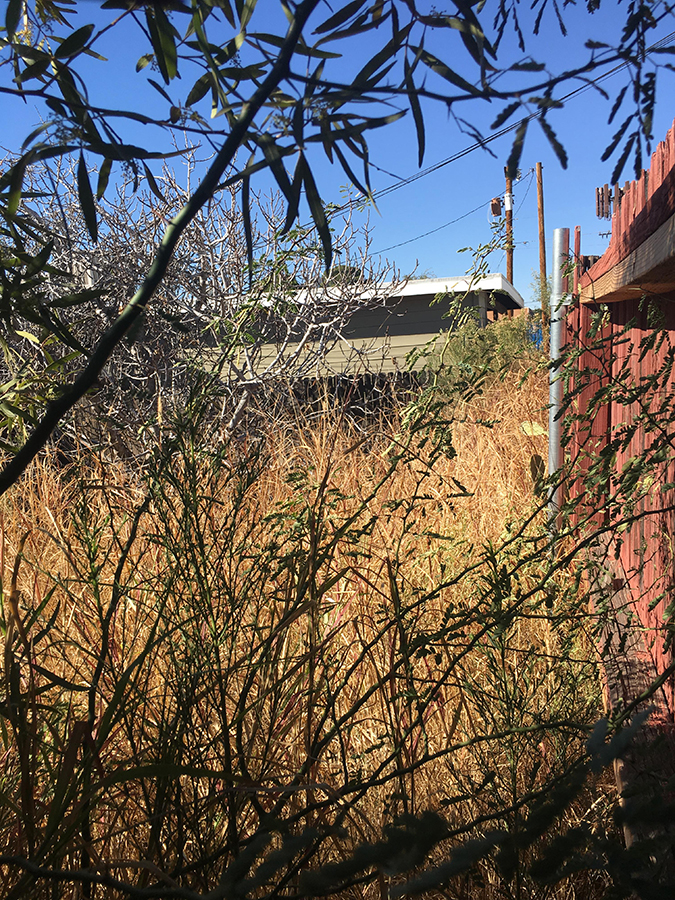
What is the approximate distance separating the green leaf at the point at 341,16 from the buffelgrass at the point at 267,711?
85 centimetres

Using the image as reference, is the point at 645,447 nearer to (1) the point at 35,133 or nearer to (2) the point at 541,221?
(1) the point at 35,133

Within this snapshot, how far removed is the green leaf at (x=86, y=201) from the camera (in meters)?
1.06

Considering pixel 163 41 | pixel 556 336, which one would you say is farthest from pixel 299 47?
pixel 556 336

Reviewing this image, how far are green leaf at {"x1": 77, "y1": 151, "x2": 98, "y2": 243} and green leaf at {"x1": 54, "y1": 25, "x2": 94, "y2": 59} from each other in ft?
0.57

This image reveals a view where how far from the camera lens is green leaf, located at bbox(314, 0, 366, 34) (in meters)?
1.16

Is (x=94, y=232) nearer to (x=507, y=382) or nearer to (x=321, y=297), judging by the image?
(x=321, y=297)

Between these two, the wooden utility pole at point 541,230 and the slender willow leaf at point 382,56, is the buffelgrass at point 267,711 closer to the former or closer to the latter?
the slender willow leaf at point 382,56

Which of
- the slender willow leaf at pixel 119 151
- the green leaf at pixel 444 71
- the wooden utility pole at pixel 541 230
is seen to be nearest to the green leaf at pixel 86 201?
the slender willow leaf at pixel 119 151

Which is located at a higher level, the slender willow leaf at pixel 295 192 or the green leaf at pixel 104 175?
the green leaf at pixel 104 175

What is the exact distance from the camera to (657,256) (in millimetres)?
1763

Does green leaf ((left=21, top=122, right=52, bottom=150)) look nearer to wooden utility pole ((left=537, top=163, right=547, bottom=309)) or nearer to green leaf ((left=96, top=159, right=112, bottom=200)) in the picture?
green leaf ((left=96, top=159, right=112, bottom=200))

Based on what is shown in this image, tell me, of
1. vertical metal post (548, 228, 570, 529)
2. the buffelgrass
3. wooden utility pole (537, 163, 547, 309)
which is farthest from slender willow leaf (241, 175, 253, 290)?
wooden utility pole (537, 163, 547, 309)

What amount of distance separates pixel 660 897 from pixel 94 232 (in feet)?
3.43

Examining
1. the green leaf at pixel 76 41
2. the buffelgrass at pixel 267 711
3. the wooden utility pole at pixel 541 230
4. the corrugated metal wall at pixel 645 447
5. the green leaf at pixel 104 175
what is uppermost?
the wooden utility pole at pixel 541 230
